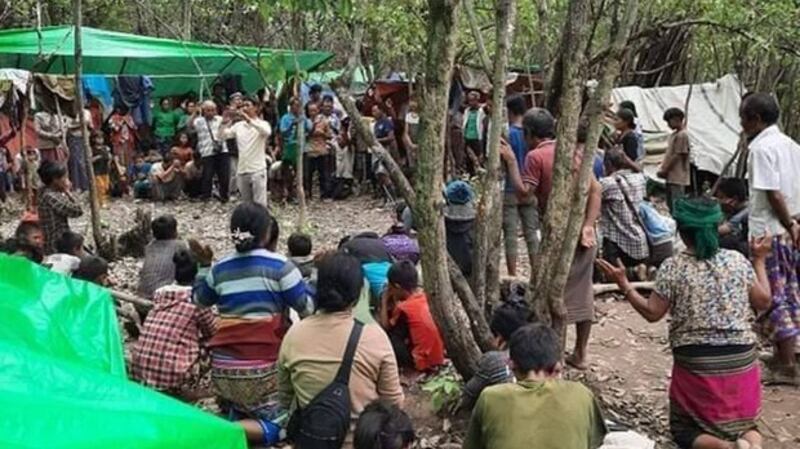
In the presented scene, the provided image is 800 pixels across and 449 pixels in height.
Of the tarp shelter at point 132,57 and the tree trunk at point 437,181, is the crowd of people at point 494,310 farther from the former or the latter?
the tarp shelter at point 132,57

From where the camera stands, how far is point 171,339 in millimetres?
5465

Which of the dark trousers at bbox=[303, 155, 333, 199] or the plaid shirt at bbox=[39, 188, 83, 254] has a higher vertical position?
the plaid shirt at bbox=[39, 188, 83, 254]

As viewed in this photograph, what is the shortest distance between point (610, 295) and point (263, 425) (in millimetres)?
4099

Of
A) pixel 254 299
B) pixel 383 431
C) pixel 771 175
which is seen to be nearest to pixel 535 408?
pixel 383 431

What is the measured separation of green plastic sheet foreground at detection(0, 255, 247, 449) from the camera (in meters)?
2.55

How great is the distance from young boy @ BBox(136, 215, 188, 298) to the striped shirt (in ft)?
6.87

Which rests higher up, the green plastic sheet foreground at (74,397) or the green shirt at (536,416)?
the green plastic sheet foreground at (74,397)

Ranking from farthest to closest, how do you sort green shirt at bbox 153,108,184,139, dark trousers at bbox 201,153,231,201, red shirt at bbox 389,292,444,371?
green shirt at bbox 153,108,184,139 → dark trousers at bbox 201,153,231,201 → red shirt at bbox 389,292,444,371

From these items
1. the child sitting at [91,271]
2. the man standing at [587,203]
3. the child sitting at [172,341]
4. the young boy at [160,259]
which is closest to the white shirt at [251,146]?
the young boy at [160,259]

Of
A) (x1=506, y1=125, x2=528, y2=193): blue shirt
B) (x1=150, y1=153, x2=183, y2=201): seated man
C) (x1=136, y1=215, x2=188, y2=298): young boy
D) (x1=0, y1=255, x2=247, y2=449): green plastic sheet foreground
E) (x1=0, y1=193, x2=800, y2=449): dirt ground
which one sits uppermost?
(x1=506, y1=125, x2=528, y2=193): blue shirt

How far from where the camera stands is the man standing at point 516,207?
7465 mm

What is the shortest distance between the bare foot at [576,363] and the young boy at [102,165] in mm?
10075

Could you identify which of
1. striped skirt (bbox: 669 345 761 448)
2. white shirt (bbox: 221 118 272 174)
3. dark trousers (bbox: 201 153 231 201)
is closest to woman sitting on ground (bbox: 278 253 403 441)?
striped skirt (bbox: 669 345 761 448)

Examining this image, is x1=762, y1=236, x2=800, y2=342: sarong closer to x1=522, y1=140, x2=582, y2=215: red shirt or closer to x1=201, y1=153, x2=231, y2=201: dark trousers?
x1=522, y1=140, x2=582, y2=215: red shirt
